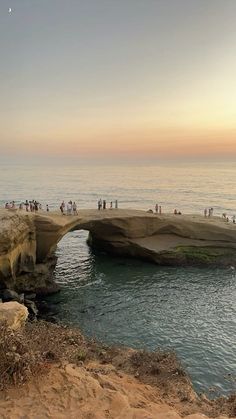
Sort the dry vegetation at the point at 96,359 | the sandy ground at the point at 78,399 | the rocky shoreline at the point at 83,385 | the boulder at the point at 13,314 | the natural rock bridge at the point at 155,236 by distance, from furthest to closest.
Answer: the natural rock bridge at the point at 155,236 < the boulder at the point at 13,314 < the dry vegetation at the point at 96,359 < the rocky shoreline at the point at 83,385 < the sandy ground at the point at 78,399

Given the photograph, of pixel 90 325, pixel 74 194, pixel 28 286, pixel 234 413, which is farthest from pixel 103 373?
pixel 74 194

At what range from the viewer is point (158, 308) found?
23828 mm

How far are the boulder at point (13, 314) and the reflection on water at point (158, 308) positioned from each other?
7.08 metres

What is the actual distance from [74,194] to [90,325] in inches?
2649

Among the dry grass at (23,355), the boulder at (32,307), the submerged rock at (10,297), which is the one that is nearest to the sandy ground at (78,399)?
the dry grass at (23,355)

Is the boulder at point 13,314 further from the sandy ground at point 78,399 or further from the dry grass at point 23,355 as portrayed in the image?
the sandy ground at point 78,399

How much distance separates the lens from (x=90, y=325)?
21.2 m

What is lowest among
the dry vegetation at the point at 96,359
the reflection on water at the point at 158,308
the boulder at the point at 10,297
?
the reflection on water at the point at 158,308

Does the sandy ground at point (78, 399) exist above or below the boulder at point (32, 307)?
above

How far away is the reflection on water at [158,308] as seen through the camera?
58.8 feet

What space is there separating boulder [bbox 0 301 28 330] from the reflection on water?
708 centimetres

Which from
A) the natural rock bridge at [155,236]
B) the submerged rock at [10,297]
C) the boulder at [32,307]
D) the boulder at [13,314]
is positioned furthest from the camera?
the natural rock bridge at [155,236]

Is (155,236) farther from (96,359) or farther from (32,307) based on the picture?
(96,359)

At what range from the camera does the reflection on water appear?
58.8ft
